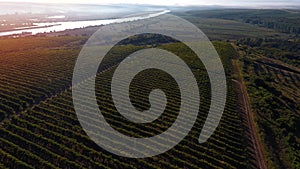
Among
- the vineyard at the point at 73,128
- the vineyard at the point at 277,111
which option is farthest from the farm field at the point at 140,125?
the vineyard at the point at 277,111

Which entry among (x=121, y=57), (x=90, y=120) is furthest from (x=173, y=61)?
(x=90, y=120)

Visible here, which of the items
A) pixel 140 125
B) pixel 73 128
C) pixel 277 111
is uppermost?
pixel 73 128

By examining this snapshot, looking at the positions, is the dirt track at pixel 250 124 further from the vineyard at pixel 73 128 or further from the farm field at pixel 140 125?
→ the vineyard at pixel 73 128

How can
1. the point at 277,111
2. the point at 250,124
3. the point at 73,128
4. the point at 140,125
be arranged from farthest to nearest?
1. the point at 277,111
2. the point at 250,124
3. the point at 140,125
4. the point at 73,128

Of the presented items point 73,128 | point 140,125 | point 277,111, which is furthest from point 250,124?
point 73,128

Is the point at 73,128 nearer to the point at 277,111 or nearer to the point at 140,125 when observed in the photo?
the point at 140,125

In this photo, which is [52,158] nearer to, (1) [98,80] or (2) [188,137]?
(2) [188,137]

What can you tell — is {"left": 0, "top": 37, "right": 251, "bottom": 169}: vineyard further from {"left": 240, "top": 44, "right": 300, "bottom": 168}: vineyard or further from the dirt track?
{"left": 240, "top": 44, "right": 300, "bottom": 168}: vineyard

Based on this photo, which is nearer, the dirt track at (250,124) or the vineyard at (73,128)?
the vineyard at (73,128)
